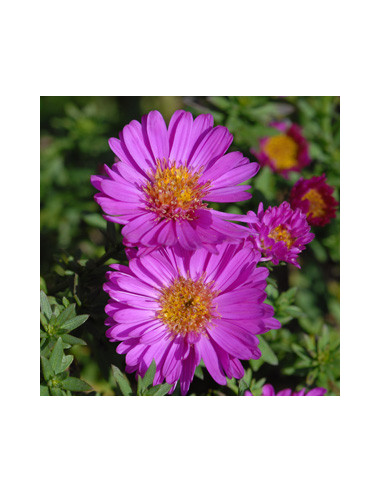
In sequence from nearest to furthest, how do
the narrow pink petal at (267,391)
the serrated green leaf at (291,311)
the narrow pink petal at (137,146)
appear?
the narrow pink petal at (137,146) < the narrow pink petal at (267,391) < the serrated green leaf at (291,311)

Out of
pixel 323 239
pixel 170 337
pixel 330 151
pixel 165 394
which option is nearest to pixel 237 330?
pixel 170 337

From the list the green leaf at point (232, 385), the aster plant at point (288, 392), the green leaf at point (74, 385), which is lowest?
the aster plant at point (288, 392)

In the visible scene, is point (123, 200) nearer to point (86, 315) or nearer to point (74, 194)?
point (86, 315)

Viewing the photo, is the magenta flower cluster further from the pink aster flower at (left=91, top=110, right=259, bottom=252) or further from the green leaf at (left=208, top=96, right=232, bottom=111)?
the green leaf at (left=208, top=96, right=232, bottom=111)

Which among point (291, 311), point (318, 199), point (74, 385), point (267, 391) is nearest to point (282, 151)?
point (318, 199)

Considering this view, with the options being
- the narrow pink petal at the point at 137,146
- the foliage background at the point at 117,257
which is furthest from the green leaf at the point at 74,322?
the narrow pink petal at the point at 137,146

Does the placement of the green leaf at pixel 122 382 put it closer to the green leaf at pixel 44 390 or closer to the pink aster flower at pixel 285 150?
the green leaf at pixel 44 390

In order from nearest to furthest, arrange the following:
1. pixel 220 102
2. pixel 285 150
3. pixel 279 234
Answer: pixel 279 234
pixel 220 102
pixel 285 150

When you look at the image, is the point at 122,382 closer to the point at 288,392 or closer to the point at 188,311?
the point at 188,311
